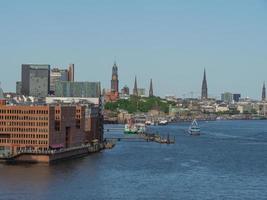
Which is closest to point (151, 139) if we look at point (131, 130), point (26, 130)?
point (131, 130)

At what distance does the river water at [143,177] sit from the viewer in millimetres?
35344

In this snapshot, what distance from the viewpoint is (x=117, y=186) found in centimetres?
3781

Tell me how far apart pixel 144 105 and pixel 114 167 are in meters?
123

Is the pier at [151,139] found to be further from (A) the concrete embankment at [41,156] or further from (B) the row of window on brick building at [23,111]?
(B) the row of window on brick building at [23,111]

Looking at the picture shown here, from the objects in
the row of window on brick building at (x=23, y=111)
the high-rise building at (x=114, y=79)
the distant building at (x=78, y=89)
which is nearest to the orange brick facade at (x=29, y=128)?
the row of window on brick building at (x=23, y=111)

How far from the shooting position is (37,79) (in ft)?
396

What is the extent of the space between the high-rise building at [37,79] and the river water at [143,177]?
62579 millimetres

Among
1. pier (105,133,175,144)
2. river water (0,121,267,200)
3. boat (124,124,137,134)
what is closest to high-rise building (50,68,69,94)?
boat (124,124,137,134)

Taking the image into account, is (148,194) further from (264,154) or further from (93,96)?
(93,96)

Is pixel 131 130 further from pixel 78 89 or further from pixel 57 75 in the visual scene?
pixel 57 75

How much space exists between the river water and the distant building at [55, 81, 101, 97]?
24.4 metres

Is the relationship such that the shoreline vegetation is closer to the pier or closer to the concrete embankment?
the pier

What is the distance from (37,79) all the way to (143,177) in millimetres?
80739

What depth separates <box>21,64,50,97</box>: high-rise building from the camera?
12069cm
